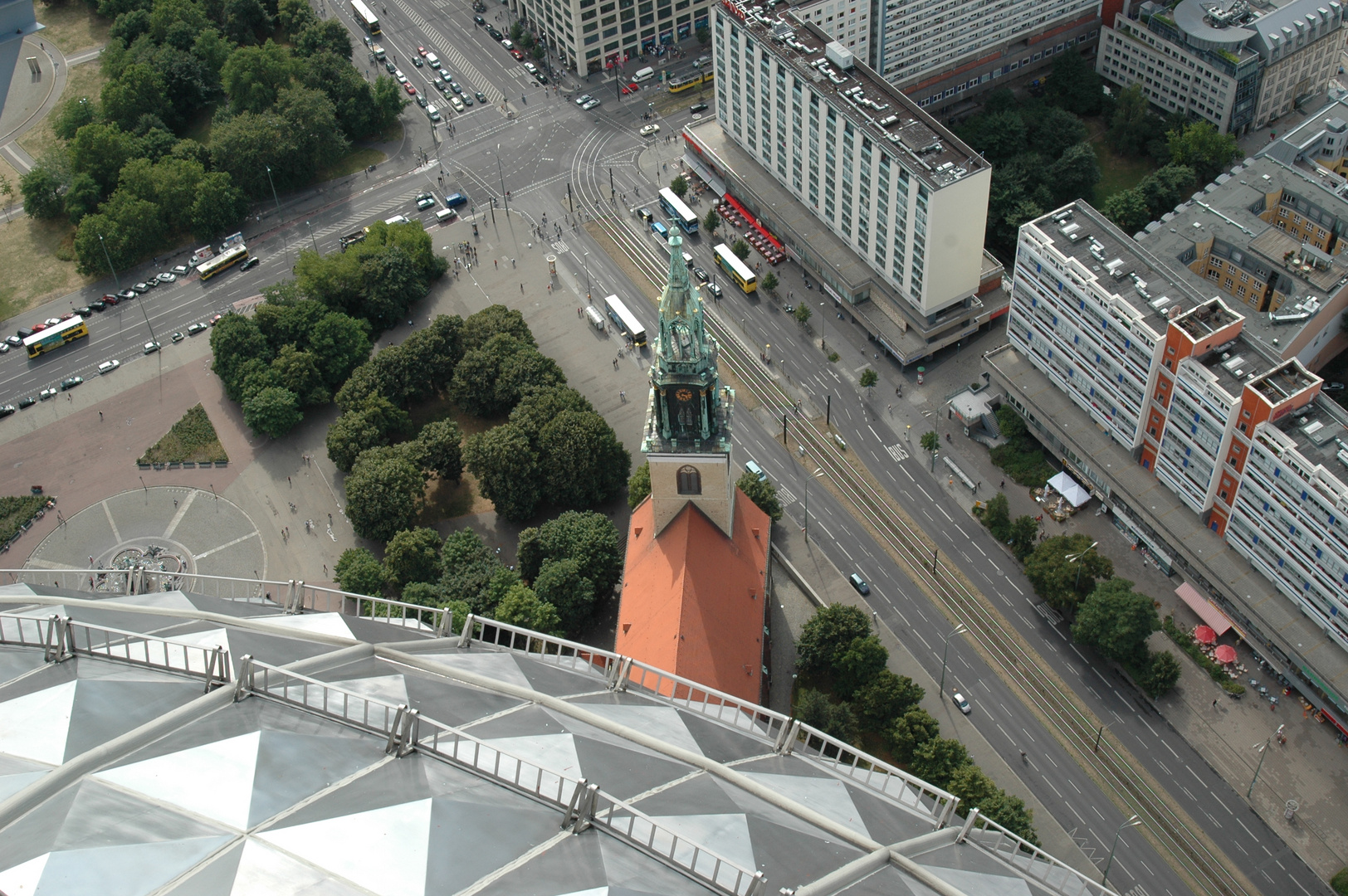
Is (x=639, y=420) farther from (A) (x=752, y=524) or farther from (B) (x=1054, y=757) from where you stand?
(B) (x=1054, y=757)

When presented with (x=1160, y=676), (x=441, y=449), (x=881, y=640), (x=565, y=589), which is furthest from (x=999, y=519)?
(x=441, y=449)

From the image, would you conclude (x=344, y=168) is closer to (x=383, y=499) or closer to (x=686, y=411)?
(x=383, y=499)

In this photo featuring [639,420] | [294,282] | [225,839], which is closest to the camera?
[225,839]

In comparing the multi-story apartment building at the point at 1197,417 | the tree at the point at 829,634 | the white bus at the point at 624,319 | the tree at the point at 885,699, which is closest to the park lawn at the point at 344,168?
the white bus at the point at 624,319

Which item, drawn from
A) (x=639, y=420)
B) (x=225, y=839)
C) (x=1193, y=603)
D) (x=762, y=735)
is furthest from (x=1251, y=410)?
(x=225, y=839)

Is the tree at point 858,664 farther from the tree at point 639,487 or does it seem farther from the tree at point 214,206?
the tree at point 214,206

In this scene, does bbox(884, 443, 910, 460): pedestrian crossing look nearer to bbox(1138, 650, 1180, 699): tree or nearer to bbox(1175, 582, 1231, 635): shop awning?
bbox(1175, 582, 1231, 635): shop awning

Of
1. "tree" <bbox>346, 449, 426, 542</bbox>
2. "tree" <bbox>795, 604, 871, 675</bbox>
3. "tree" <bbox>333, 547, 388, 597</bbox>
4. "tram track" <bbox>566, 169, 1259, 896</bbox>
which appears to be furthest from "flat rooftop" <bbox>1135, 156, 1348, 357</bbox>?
"tree" <bbox>333, 547, 388, 597</bbox>
